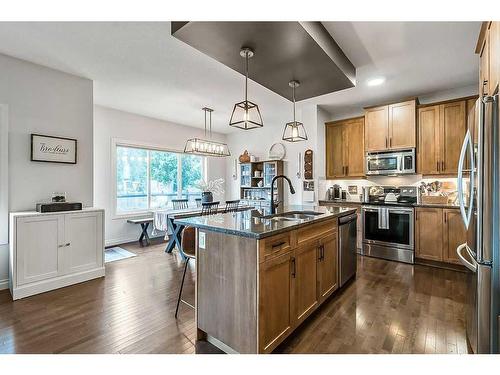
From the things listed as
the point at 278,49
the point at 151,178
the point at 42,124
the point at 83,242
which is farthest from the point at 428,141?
the point at 42,124

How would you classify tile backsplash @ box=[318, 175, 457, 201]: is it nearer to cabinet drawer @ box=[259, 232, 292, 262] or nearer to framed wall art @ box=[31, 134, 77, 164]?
cabinet drawer @ box=[259, 232, 292, 262]

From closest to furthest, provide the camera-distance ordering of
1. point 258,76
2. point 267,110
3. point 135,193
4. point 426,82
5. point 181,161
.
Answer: point 258,76
point 426,82
point 267,110
point 135,193
point 181,161

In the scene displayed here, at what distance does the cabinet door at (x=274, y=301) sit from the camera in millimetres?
1621

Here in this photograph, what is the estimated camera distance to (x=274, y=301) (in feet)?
5.66

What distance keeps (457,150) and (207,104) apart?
413cm

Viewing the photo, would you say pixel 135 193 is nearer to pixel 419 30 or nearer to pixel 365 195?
pixel 365 195

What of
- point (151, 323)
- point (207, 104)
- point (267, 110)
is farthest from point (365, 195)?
point (151, 323)

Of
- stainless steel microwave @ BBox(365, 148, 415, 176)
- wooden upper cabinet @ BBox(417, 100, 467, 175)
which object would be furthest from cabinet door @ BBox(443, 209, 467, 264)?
stainless steel microwave @ BBox(365, 148, 415, 176)

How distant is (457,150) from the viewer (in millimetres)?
3734

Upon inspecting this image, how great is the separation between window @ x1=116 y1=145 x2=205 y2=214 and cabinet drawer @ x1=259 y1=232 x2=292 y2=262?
433 centimetres

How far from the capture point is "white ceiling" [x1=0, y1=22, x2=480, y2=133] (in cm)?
237

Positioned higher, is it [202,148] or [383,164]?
[202,148]

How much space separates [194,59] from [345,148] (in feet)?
10.7

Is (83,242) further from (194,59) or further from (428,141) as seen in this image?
(428,141)
